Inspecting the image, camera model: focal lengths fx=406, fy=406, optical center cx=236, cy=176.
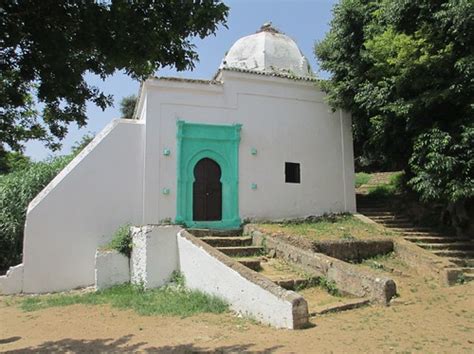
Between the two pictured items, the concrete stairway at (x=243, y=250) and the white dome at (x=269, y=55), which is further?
the white dome at (x=269, y=55)

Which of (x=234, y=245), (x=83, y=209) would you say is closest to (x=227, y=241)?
(x=234, y=245)

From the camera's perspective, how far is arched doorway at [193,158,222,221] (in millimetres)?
12180

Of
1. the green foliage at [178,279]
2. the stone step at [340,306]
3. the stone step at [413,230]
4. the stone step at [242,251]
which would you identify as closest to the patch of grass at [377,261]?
the stone step at [413,230]

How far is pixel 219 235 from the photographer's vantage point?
10969mm

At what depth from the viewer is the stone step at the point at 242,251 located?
31.1 feet

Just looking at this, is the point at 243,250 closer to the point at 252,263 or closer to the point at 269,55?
the point at 252,263

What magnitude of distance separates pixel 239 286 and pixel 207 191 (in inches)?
228

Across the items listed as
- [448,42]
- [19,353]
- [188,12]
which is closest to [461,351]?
[188,12]

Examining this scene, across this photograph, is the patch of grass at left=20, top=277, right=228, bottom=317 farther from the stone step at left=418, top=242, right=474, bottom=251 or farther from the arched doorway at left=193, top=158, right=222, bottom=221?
the stone step at left=418, top=242, right=474, bottom=251

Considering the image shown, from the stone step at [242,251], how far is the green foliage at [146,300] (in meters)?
1.35

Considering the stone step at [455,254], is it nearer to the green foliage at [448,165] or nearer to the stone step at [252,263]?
the green foliage at [448,165]

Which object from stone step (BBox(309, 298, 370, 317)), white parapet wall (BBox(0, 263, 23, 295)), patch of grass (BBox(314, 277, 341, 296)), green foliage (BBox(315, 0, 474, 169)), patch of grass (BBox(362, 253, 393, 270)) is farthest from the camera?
white parapet wall (BBox(0, 263, 23, 295))

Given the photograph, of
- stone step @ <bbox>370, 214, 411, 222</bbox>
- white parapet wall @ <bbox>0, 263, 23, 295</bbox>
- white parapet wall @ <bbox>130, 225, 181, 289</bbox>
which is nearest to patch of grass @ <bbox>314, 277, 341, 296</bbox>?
white parapet wall @ <bbox>130, 225, 181, 289</bbox>

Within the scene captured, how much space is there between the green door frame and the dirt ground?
4.72m
